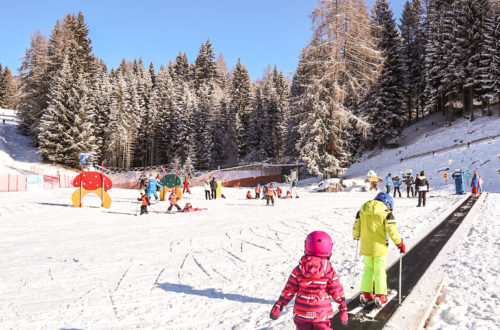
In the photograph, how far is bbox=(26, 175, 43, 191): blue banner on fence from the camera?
2697 cm

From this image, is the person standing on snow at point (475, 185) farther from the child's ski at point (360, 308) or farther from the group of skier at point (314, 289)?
the group of skier at point (314, 289)

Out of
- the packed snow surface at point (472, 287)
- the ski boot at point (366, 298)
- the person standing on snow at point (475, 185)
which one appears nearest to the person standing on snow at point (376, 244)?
the ski boot at point (366, 298)

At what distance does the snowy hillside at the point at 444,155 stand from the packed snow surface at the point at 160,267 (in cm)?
1535

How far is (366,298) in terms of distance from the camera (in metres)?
4.88

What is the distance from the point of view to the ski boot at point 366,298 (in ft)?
15.8

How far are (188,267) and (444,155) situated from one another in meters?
29.2

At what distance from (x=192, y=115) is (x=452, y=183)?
3573cm

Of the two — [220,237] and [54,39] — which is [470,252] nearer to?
[220,237]

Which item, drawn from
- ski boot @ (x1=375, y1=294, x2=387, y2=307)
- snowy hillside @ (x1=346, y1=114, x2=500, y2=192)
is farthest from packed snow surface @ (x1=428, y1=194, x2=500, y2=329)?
snowy hillside @ (x1=346, y1=114, x2=500, y2=192)

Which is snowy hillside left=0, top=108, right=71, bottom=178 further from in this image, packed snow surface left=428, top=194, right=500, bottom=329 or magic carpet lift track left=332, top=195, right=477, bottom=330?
packed snow surface left=428, top=194, right=500, bottom=329

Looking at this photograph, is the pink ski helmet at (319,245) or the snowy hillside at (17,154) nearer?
the pink ski helmet at (319,245)

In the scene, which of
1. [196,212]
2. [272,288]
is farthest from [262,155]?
[272,288]

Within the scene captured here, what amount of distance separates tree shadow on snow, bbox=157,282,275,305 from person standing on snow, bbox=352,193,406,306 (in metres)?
1.55

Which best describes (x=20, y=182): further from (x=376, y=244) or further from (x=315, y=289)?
(x=315, y=289)
